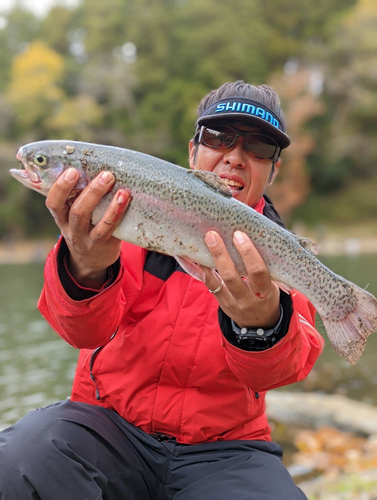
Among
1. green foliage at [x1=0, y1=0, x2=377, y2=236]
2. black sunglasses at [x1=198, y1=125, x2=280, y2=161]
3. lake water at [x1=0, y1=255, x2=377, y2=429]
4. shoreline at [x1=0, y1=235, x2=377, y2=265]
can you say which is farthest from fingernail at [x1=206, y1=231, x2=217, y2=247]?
green foliage at [x1=0, y1=0, x2=377, y2=236]

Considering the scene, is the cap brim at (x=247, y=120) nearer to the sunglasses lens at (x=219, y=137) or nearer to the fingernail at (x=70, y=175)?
the sunglasses lens at (x=219, y=137)

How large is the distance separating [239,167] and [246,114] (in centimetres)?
36

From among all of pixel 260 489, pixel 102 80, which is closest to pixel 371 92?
pixel 102 80

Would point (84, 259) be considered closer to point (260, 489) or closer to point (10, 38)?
point (260, 489)

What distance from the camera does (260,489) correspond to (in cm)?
278

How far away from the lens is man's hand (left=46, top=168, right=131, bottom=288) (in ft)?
9.16

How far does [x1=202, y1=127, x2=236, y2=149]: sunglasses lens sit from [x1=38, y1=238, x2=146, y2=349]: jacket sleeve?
112cm

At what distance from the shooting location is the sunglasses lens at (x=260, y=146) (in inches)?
140

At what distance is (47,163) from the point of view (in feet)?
9.77

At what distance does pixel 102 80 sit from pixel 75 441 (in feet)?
153

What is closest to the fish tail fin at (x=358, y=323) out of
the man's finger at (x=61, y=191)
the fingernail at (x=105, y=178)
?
the fingernail at (x=105, y=178)

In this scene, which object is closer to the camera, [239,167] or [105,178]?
[105,178]

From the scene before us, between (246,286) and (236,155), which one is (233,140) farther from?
(246,286)

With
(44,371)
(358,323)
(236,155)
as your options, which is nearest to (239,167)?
(236,155)
